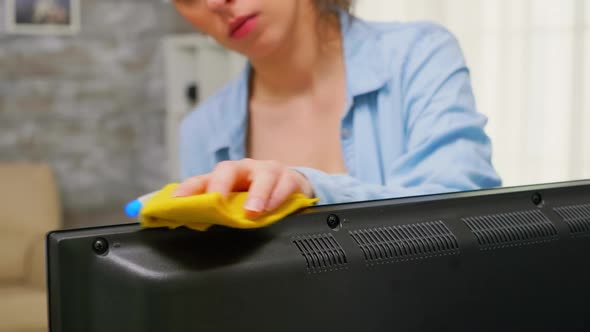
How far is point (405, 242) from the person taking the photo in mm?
618

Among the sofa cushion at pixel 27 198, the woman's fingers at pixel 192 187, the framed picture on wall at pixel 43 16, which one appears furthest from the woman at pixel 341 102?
the framed picture on wall at pixel 43 16

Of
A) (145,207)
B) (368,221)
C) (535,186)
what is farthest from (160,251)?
(535,186)

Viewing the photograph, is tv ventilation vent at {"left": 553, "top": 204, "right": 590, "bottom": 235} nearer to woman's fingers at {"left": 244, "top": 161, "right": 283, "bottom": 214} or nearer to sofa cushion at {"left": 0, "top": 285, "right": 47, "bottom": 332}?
woman's fingers at {"left": 244, "top": 161, "right": 283, "bottom": 214}

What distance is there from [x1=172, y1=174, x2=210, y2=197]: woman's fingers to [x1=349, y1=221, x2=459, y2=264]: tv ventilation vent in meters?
0.11

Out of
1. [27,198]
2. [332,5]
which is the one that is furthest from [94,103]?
[332,5]

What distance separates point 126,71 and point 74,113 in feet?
1.02

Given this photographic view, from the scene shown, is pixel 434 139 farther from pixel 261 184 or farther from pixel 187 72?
pixel 187 72

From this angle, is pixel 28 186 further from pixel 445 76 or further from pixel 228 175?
pixel 228 175

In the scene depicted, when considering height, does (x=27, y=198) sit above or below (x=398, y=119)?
below

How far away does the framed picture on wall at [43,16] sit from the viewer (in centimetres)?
372

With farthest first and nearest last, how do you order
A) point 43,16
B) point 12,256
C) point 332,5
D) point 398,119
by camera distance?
point 43,16
point 12,256
point 332,5
point 398,119

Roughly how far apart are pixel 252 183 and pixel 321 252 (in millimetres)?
73

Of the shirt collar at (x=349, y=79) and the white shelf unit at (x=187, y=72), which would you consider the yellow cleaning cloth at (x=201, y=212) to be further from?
the white shelf unit at (x=187, y=72)

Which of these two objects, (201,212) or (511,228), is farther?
(511,228)
